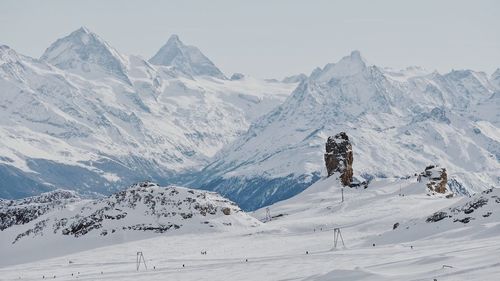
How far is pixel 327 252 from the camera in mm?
86438

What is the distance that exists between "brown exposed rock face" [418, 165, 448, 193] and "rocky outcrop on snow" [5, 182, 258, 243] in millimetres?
52988

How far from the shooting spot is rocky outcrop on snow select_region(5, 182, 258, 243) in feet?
417

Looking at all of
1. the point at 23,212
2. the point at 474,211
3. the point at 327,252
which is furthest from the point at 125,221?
the point at 474,211

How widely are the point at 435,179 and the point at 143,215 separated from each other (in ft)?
246

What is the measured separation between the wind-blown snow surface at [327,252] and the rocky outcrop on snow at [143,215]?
19.3 feet

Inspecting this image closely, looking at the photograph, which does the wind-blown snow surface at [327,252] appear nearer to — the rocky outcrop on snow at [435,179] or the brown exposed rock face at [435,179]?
the rocky outcrop on snow at [435,179]

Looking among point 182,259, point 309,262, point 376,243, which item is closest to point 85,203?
point 182,259

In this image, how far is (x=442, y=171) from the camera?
585 feet

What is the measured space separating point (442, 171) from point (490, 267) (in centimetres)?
13379

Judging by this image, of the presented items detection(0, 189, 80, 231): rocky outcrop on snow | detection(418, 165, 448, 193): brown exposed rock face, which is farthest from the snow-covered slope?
detection(418, 165, 448, 193): brown exposed rock face

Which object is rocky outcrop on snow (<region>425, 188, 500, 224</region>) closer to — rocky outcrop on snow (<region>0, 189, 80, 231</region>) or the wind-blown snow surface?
the wind-blown snow surface

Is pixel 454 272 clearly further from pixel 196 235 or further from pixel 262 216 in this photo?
pixel 262 216

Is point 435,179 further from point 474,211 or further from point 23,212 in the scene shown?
point 23,212

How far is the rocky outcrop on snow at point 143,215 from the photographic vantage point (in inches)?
5002
